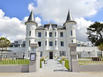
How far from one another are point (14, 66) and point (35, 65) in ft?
7.04

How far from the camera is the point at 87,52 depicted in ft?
114

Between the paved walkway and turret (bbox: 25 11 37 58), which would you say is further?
turret (bbox: 25 11 37 58)

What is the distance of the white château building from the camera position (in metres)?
33.2

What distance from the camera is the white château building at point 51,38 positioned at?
3319 cm

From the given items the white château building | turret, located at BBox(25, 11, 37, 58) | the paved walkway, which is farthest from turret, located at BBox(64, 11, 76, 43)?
the paved walkway

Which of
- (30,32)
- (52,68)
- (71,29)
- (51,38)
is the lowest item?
(52,68)

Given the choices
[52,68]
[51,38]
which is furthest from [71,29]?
[52,68]

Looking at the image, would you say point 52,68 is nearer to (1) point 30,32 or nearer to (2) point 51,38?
(2) point 51,38

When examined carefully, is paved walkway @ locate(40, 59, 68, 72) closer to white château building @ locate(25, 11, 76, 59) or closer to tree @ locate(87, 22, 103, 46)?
white château building @ locate(25, 11, 76, 59)

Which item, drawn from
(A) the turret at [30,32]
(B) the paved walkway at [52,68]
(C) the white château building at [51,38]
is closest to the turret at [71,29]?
(C) the white château building at [51,38]

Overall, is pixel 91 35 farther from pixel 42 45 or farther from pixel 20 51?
pixel 20 51

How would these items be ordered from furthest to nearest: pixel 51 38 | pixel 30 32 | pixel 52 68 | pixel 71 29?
pixel 51 38 < pixel 71 29 < pixel 30 32 < pixel 52 68

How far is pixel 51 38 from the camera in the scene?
3453 cm

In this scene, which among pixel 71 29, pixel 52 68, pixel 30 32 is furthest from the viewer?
pixel 71 29
